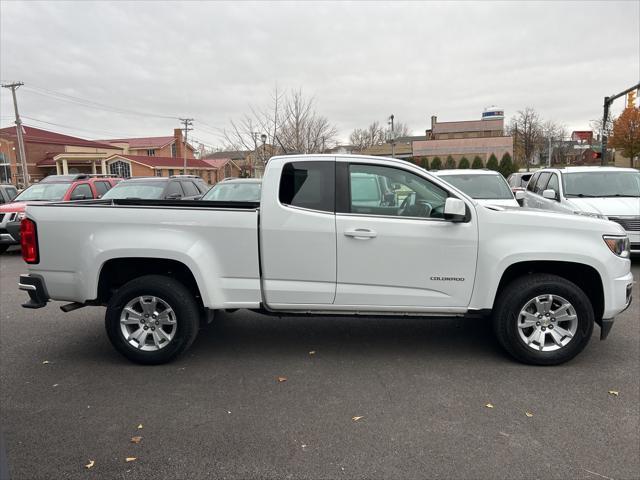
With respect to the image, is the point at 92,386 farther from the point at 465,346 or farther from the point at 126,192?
the point at 126,192

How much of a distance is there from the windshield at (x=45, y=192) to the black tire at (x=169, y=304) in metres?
10.6

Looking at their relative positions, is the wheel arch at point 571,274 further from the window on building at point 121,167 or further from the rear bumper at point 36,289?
the window on building at point 121,167

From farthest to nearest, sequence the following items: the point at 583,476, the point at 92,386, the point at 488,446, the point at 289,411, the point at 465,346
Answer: the point at 465,346, the point at 92,386, the point at 289,411, the point at 488,446, the point at 583,476

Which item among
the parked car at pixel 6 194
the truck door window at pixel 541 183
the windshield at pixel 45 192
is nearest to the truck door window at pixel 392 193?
the truck door window at pixel 541 183

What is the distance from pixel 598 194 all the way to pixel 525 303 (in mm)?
6316

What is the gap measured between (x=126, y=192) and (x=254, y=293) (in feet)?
28.9

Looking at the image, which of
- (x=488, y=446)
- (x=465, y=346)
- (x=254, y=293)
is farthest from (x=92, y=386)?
(x=465, y=346)

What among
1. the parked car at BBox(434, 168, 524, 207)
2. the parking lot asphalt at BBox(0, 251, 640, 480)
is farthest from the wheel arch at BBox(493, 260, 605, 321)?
the parked car at BBox(434, 168, 524, 207)

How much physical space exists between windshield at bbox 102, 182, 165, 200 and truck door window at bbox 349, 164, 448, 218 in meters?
8.52

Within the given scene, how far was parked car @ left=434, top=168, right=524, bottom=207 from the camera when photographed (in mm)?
10023

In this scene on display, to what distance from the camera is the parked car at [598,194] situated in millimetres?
8469

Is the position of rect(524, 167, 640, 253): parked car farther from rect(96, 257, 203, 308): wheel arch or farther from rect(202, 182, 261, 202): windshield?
rect(96, 257, 203, 308): wheel arch

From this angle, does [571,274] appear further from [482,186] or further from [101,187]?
[101,187]

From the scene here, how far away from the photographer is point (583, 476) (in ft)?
9.47
